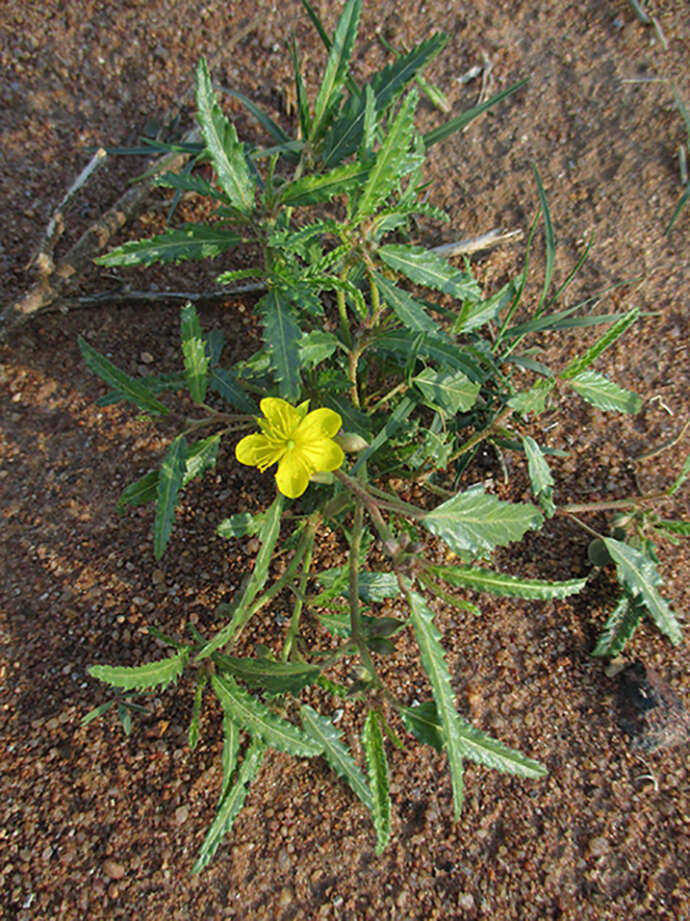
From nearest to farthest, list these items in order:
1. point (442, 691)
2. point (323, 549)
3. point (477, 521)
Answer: point (442, 691) < point (477, 521) < point (323, 549)

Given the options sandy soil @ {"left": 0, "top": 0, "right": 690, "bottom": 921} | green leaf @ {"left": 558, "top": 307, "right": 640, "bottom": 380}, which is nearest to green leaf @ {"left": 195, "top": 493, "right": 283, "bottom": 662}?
sandy soil @ {"left": 0, "top": 0, "right": 690, "bottom": 921}

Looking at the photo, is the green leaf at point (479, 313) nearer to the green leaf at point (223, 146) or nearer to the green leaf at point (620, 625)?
the green leaf at point (223, 146)

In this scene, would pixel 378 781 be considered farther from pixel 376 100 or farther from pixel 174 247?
pixel 376 100

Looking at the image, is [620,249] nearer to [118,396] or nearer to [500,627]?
[500,627]

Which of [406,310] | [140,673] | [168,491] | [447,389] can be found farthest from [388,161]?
[140,673]

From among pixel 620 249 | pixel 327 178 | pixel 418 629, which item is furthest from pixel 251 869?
pixel 620 249

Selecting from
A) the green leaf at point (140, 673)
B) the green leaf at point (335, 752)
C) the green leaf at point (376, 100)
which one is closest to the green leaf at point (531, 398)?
the green leaf at point (376, 100)
